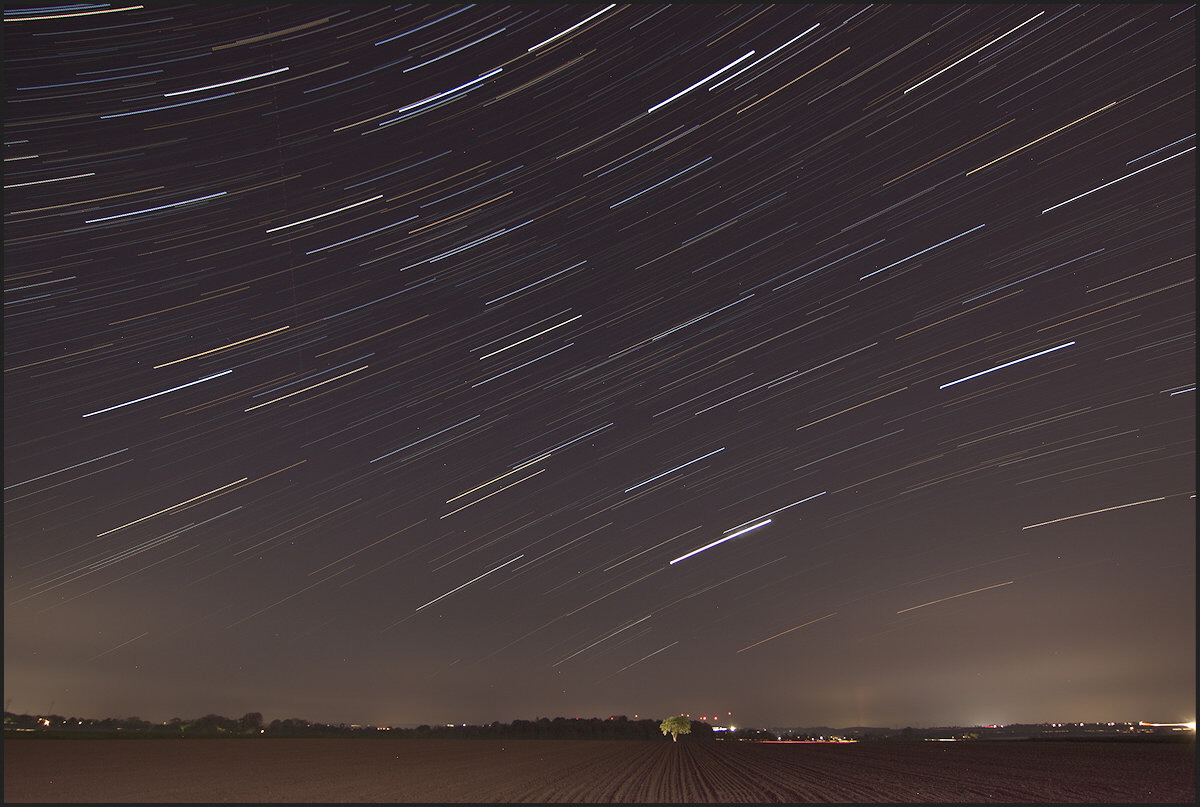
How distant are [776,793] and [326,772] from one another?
19.1 m

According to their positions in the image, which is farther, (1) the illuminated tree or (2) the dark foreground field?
(1) the illuminated tree

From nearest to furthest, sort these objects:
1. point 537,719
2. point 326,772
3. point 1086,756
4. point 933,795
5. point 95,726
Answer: point 933,795
point 326,772
point 1086,756
point 95,726
point 537,719

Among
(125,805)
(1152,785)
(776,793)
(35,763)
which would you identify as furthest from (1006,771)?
(35,763)

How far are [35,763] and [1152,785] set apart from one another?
44950mm

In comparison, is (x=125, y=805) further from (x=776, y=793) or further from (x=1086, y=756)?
(x=1086, y=756)

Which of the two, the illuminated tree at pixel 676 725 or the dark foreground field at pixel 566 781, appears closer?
the dark foreground field at pixel 566 781

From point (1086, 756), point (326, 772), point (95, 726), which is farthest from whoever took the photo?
point (95, 726)

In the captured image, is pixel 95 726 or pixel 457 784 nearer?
pixel 457 784

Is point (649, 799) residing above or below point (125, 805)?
below

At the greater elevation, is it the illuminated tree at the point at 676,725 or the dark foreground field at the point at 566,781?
the dark foreground field at the point at 566,781

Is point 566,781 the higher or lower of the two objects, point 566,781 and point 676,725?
the higher

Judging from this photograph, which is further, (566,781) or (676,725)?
(676,725)

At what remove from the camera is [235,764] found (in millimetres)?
33406

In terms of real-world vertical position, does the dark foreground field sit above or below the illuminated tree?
above
